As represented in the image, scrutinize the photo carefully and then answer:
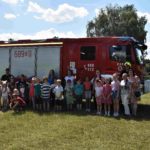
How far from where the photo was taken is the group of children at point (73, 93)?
16969mm

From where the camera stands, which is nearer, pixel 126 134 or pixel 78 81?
pixel 126 134

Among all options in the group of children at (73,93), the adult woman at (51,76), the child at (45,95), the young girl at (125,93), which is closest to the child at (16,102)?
the group of children at (73,93)

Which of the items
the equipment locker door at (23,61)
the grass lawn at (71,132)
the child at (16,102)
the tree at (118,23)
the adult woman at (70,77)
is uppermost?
the tree at (118,23)

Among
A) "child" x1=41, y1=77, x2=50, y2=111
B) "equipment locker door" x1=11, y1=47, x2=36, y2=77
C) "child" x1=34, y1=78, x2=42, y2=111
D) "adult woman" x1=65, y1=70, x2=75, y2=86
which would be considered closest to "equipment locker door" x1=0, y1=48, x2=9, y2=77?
"equipment locker door" x1=11, y1=47, x2=36, y2=77

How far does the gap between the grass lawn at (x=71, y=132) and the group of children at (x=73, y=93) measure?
0.92m

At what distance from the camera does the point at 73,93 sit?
59.8 ft

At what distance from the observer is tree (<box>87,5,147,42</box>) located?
65.1m

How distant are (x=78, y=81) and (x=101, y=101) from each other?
5.06ft

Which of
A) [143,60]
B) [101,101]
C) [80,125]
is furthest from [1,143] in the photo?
[143,60]

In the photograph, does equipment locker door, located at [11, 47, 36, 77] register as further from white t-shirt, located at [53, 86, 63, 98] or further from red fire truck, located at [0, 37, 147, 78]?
white t-shirt, located at [53, 86, 63, 98]

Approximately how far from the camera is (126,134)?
13.5 m

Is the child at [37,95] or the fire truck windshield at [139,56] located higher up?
the fire truck windshield at [139,56]

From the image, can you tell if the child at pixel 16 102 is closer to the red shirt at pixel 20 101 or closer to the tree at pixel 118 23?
the red shirt at pixel 20 101

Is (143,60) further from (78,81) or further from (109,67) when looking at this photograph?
(78,81)
